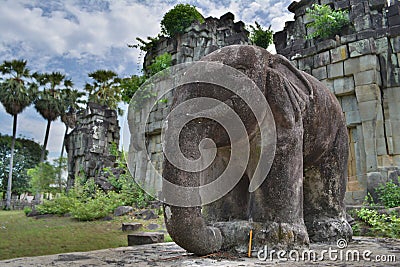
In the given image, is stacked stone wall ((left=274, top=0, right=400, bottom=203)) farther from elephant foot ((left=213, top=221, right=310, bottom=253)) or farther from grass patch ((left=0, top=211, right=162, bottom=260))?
elephant foot ((left=213, top=221, right=310, bottom=253))

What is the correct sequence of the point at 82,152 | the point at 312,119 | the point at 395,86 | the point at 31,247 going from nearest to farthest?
the point at 312,119, the point at 31,247, the point at 395,86, the point at 82,152

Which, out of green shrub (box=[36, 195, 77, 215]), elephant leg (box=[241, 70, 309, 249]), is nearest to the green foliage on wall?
green shrub (box=[36, 195, 77, 215])

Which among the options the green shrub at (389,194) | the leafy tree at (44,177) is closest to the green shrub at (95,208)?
the green shrub at (389,194)

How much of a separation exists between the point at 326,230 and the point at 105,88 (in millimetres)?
31154

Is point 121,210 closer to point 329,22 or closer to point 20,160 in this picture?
point 329,22

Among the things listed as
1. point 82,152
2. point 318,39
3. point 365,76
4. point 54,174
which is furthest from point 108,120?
point 365,76

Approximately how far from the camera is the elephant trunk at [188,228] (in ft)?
8.66

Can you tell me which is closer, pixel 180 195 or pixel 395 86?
pixel 180 195

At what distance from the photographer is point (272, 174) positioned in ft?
10.7

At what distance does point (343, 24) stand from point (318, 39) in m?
0.75

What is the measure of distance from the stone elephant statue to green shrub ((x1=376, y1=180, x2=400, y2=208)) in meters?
4.43

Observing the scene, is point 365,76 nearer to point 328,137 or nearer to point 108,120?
point 328,137

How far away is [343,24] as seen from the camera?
33.5 feet

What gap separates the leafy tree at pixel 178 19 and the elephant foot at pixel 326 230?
1266 centimetres
